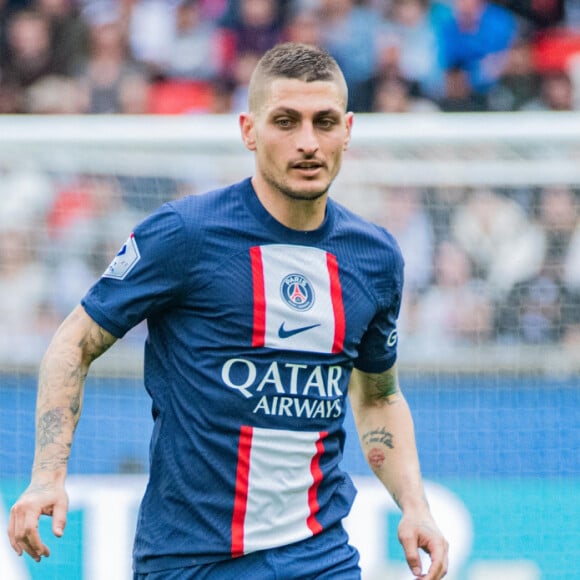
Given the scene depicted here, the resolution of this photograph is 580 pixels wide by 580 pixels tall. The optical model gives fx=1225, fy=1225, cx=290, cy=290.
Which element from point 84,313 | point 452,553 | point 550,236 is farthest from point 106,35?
point 84,313

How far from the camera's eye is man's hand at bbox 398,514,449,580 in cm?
306

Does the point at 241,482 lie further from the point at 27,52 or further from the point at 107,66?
the point at 27,52

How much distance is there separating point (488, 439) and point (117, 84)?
354cm

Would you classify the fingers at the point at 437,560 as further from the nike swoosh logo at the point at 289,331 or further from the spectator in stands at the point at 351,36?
the spectator in stands at the point at 351,36

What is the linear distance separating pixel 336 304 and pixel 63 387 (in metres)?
0.71

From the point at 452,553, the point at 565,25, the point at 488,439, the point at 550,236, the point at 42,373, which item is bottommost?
the point at 452,553

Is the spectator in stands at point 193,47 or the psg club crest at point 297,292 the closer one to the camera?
the psg club crest at point 297,292

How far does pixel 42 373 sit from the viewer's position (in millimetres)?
2883

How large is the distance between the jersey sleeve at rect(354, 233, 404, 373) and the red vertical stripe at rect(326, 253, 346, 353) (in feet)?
0.43

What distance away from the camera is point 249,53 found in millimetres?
8148

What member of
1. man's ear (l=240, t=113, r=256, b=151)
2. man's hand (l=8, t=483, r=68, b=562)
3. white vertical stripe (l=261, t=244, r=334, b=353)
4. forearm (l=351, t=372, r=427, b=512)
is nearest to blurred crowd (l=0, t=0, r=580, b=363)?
forearm (l=351, t=372, r=427, b=512)

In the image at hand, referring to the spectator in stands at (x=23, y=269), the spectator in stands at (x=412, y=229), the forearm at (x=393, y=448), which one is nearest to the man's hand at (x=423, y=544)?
the forearm at (x=393, y=448)

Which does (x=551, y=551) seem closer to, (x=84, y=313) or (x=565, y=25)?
(x=84, y=313)

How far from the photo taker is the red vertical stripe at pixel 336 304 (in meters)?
3.05
